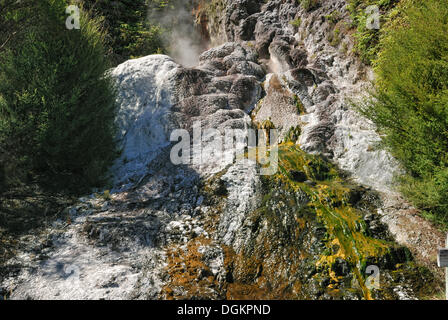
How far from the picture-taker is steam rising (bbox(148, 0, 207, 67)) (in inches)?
878

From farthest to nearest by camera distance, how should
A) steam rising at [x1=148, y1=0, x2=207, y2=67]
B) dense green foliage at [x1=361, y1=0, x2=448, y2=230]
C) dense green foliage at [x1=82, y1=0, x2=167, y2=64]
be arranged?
steam rising at [x1=148, y1=0, x2=207, y2=67] → dense green foliage at [x1=82, y1=0, x2=167, y2=64] → dense green foliage at [x1=361, y1=0, x2=448, y2=230]

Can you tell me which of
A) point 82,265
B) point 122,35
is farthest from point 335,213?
point 122,35

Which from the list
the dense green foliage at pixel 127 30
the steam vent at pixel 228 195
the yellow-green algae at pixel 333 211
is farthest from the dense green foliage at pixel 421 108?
the dense green foliage at pixel 127 30

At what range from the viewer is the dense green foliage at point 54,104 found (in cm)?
795

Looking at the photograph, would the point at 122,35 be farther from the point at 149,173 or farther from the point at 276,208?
the point at 276,208

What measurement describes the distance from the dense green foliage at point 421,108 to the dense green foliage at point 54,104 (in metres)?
7.79

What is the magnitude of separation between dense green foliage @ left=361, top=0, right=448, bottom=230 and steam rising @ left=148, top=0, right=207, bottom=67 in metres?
16.2

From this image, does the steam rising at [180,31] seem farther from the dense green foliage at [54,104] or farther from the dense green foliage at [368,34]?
the dense green foliage at [54,104]

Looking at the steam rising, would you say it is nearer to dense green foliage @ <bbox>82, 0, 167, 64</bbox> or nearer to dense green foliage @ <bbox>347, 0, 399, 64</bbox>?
dense green foliage @ <bbox>82, 0, 167, 64</bbox>

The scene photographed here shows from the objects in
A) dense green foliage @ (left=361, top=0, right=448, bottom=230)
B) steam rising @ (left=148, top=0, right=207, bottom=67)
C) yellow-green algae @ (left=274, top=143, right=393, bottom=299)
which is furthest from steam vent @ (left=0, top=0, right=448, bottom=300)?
steam rising @ (left=148, top=0, right=207, bottom=67)

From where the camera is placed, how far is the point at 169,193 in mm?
9000

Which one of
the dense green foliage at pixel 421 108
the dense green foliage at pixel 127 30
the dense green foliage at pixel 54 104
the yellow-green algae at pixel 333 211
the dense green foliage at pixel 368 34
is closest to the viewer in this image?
the yellow-green algae at pixel 333 211

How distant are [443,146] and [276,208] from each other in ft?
12.2

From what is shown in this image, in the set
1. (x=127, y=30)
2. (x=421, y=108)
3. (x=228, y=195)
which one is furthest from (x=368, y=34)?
(x=127, y=30)
